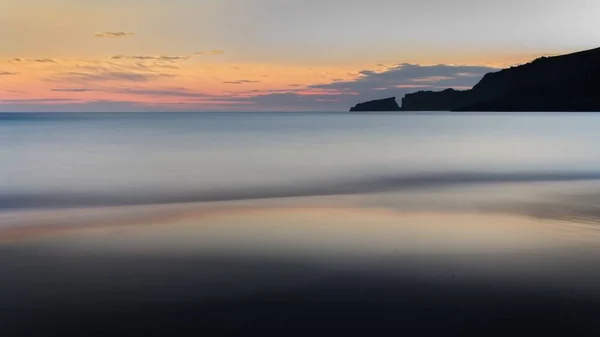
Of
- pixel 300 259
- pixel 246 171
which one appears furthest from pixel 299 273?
pixel 246 171

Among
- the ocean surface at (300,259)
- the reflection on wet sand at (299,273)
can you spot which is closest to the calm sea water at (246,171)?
the ocean surface at (300,259)

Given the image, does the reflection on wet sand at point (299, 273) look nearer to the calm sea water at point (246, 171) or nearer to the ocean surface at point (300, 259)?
the ocean surface at point (300, 259)

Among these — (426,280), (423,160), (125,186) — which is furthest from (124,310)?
(423,160)

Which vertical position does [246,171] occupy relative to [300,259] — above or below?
below

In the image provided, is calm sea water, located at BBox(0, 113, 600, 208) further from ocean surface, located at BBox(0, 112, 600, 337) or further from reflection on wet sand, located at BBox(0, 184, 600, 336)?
reflection on wet sand, located at BBox(0, 184, 600, 336)

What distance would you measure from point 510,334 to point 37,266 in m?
7.55

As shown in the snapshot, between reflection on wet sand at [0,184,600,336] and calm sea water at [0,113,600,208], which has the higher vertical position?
reflection on wet sand at [0,184,600,336]

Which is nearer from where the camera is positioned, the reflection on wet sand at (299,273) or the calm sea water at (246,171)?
the reflection on wet sand at (299,273)

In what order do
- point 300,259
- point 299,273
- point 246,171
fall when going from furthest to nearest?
point 246,171
point 300,259
point 299,273

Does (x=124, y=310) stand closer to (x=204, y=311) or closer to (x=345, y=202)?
(x=204, y=311)

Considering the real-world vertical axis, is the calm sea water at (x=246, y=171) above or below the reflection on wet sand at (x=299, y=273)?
below

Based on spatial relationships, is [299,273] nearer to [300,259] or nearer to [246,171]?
[300,259]

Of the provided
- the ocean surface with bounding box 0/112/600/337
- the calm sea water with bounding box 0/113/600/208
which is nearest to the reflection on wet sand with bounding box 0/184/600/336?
the ocean surface with bounding box 0/112/600/337

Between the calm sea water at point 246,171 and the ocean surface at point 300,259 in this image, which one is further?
the calm sea water at point 246,171
